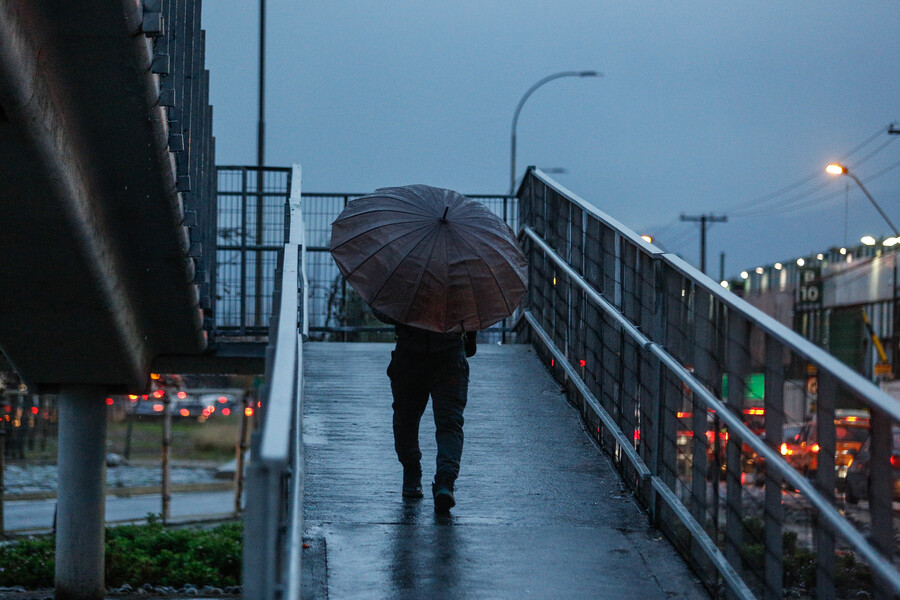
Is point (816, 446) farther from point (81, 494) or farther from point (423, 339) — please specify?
point (81, 494)

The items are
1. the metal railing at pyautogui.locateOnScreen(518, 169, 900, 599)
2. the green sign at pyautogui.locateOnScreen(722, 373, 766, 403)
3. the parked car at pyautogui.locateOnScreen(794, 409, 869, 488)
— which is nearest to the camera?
the metal railing at pyautogui.locateOnScreen(518, 169, 900, 599)

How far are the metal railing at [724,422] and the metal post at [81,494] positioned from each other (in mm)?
5571

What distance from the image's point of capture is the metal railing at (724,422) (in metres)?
3.75

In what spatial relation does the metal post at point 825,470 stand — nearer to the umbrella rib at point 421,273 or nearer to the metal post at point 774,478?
the metal post at point 774,478

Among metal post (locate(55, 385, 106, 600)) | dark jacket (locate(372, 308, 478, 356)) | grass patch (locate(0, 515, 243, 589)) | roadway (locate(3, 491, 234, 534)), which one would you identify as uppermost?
dark jacket (locate(372, 308, 478, 356))

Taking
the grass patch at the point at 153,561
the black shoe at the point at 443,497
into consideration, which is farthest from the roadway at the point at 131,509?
the black shoe at the point at 443,497

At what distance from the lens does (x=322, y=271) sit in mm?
13375

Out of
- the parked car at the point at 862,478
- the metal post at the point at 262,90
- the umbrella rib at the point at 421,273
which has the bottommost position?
the parked car at the point at 862,478

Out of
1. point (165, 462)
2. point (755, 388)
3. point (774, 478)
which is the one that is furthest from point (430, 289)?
point (165, 462)

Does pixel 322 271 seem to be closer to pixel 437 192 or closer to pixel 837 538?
pixel 437 192

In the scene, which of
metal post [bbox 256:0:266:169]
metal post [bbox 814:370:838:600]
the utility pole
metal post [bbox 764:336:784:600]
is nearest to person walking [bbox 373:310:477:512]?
metal post [bbox 764:336:784:600]

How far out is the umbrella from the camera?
6.02m

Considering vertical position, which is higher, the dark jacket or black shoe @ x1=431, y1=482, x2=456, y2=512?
the dark jacket

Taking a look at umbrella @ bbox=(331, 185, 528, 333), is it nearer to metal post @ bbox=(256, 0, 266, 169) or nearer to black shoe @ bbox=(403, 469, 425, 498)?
black shoe @ bbox=(403, 469, 425, 498)
